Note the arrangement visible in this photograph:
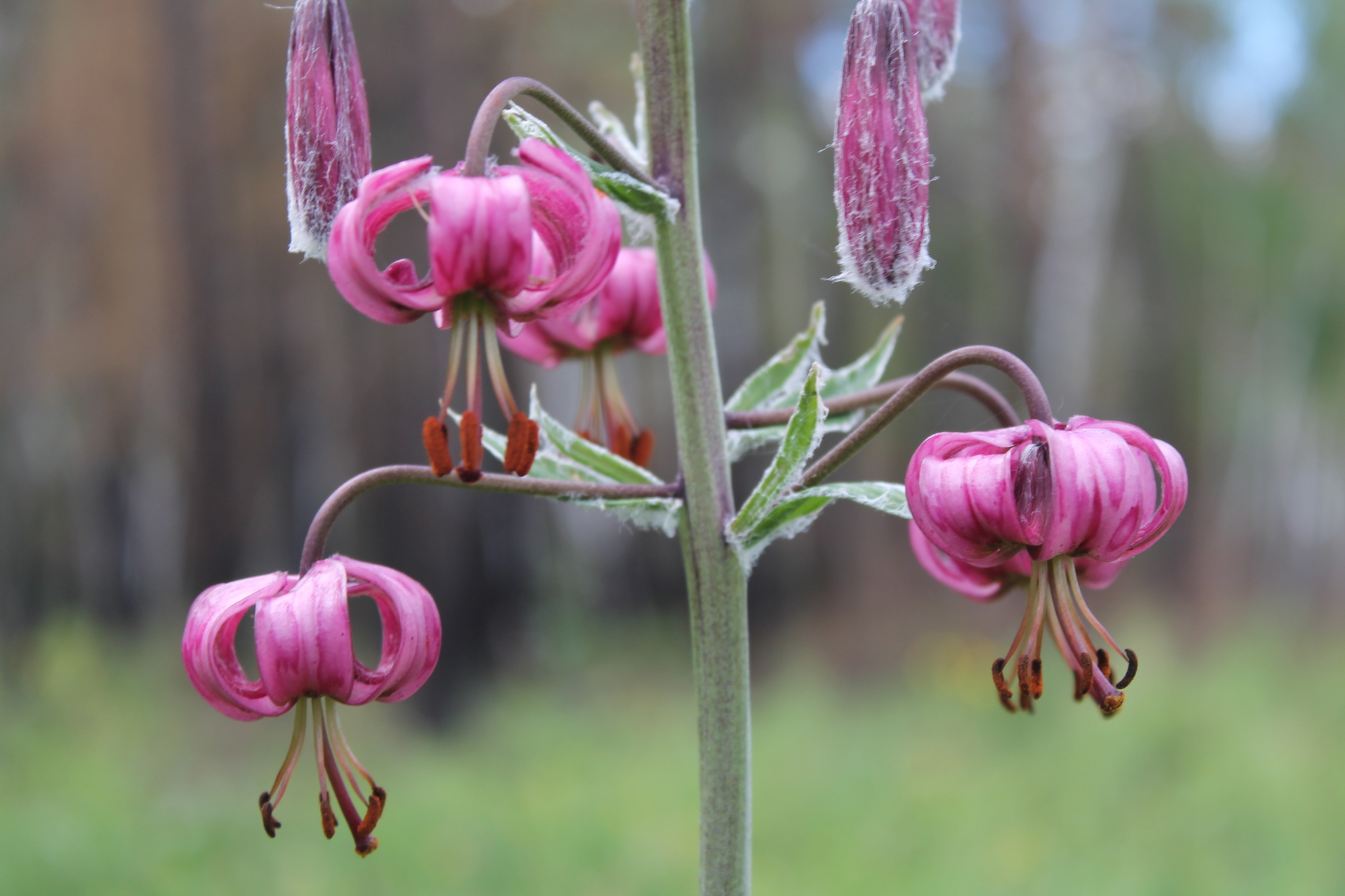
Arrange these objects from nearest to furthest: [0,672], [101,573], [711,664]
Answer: [711,664] < [0,672] < [101,573]

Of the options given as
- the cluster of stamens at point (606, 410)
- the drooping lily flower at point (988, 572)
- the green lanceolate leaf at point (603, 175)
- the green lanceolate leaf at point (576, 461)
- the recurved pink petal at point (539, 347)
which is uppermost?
the green lanceolate leaf at point (603, 175)

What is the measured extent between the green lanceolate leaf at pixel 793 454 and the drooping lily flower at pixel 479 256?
0.19 metres

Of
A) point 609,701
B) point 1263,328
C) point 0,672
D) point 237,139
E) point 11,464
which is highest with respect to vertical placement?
point 237,139

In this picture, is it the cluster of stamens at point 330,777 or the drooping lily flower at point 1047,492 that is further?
the cluster of stamens at point 330,777

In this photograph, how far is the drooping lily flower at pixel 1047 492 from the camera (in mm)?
688

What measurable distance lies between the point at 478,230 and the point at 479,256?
2 centimetres

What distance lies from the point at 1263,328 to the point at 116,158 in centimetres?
1716

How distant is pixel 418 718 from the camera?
6.63 meters

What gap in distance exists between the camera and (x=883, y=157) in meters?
0.75

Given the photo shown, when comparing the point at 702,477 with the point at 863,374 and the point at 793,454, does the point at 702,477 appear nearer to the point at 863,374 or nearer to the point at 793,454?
the point at 793,454

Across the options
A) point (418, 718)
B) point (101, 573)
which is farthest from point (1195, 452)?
point (101, 573)

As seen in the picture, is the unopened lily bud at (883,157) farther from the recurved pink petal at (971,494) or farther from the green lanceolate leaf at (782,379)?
the green lanceolate leaf at (782,379)

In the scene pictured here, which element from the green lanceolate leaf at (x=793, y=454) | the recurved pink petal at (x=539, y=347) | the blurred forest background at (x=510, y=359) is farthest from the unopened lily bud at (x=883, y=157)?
the blurred forest background at (x=510, y=359)

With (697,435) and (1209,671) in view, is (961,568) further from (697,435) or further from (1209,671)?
(1209,671)
